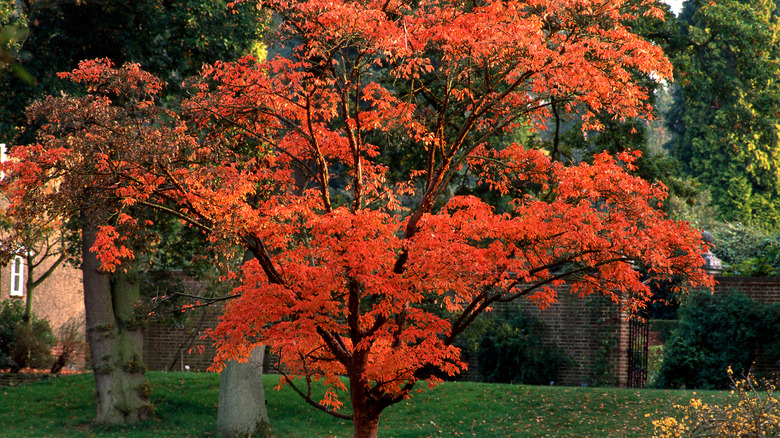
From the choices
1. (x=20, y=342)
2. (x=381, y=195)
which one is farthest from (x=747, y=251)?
(x=20, y=342)

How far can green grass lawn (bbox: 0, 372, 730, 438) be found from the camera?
1283cm

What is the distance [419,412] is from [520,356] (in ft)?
14.2

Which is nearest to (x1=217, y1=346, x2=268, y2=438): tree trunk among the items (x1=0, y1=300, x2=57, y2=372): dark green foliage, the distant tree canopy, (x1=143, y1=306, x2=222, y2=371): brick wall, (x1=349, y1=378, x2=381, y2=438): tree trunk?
(x1=349, y1=378, x2=381, y2=438): tree trunk

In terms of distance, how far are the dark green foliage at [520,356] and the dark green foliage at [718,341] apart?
2.64 metres

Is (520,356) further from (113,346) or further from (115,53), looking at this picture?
(115,53)

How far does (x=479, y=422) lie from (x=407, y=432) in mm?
1390

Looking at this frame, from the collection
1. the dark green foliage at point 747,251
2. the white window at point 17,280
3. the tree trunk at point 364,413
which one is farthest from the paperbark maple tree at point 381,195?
the white window at point 17,280

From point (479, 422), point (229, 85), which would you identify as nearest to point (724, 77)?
point (479, 422)

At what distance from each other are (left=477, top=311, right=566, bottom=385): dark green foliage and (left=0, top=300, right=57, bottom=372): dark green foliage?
1121 cm

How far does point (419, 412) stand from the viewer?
14125mm

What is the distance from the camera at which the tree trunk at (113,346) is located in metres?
13.5

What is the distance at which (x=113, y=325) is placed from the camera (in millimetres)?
13719

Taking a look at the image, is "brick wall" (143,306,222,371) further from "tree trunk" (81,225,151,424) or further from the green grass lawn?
"tree trunk" (81,225,151,424)

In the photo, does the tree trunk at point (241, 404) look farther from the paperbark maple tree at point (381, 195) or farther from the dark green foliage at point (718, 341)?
the dark green foliage at point (718, 341)
